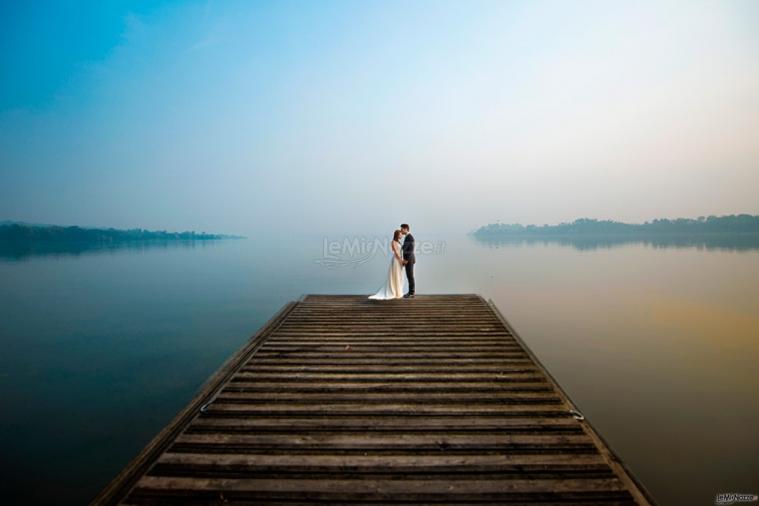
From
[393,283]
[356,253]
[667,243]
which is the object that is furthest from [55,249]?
[667,243]

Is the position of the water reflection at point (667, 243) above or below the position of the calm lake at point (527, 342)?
above

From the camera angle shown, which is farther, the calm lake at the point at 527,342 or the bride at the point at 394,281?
the bride at the point at 394,281

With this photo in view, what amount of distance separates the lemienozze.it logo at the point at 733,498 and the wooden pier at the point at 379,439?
7.87 ft

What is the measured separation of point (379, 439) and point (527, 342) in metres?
8.72

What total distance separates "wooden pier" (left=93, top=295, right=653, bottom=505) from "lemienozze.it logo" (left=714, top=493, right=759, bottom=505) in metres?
2.40

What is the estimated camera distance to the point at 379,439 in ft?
11.3

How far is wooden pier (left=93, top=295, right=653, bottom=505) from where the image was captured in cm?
283

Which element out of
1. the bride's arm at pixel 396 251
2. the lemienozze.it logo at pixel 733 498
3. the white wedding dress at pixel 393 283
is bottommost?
the lemienozze.it logo at pixel 733 498

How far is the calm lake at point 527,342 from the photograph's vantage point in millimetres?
5078

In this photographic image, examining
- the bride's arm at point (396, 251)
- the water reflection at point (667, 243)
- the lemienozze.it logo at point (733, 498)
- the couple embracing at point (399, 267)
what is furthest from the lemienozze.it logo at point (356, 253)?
the lemienozze.it logo at point (733, 498)

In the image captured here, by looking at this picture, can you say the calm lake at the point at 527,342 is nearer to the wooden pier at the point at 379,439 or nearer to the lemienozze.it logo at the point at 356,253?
the wooden pier at the point at 379,439

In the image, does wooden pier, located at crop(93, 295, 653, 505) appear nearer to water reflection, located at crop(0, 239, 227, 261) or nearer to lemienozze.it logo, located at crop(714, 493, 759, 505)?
lemienozze.it logo, located at crop(714, 493, 759, 505)

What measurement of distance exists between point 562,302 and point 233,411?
16.3 m

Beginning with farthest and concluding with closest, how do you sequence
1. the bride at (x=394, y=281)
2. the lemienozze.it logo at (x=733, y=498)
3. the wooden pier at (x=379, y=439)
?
the bride at (x=394, y=281), the lemienozze.it logo at (x=733, y=498), the wooden pier at (x=379, y=439)
